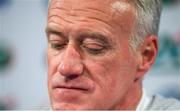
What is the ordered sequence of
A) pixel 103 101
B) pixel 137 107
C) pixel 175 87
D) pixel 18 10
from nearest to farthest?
1. pixel 103 101
2. pixel 137 107
3. pixel 175 87
4. pixel 18 10

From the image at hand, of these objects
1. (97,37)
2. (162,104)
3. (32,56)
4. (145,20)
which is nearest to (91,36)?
(97,37)

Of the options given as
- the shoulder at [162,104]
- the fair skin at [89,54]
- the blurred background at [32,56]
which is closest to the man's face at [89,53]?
the fair skin at [89,54]

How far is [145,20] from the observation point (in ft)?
3.43

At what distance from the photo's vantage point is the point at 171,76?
185 cm

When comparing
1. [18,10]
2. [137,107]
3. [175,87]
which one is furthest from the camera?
[18,10]

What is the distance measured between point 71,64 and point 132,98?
0.22 meters

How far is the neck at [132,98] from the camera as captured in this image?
3.45ft

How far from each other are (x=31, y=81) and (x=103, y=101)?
1.00 meters

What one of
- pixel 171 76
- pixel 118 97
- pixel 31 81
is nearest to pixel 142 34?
pixel 118 97

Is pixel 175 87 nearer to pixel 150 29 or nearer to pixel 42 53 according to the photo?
pixel 42 53

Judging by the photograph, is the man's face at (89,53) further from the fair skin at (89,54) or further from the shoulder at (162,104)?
the shoulder at (162,104)

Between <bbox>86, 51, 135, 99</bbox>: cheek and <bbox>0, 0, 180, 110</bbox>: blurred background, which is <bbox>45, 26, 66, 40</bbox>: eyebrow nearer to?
<bbox>86, 51, 135, 99</bbox>: cheek

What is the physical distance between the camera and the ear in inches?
41.9

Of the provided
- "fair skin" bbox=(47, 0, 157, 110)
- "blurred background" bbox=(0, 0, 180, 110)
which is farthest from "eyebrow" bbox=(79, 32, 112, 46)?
"blurred background" bbox=(0, 0, 180, 110)
